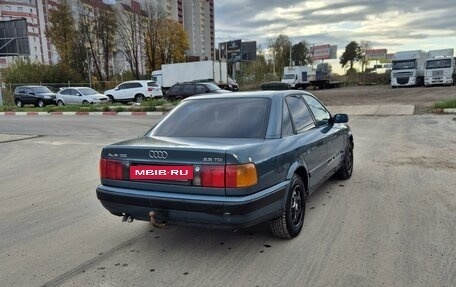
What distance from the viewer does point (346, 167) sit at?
616cm

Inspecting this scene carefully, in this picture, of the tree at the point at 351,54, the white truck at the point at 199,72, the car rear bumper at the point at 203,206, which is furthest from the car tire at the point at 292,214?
the tree at the point at 351,54

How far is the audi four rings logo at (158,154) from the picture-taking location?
11.5 ft

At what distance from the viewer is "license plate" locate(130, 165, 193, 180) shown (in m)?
3.42

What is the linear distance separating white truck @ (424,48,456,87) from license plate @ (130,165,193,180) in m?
41.2

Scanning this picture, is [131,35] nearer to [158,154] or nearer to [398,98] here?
[398,98]

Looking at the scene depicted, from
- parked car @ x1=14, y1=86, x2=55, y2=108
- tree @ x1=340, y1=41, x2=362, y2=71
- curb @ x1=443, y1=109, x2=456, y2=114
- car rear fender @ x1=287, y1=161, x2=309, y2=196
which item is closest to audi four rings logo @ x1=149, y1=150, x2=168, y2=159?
car rear fender @ x1=287, y1=161, x2=309, y2=196

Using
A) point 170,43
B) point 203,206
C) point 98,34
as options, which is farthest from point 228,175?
point 170,43

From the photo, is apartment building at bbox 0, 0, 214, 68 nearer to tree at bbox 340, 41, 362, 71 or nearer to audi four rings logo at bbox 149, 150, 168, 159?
tree at bbox 340, 41, 362, 71

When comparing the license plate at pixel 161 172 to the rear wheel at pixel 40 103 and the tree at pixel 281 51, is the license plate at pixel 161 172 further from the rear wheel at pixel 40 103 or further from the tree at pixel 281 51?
the tree at pixel 281 51

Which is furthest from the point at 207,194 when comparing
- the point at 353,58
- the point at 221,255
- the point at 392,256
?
the point at 353,58

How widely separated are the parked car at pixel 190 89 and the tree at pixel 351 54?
236 ft

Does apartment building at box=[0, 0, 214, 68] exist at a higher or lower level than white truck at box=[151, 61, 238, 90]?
higher

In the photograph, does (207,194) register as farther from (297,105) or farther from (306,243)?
(297,105)

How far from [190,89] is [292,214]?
67.2 ft
